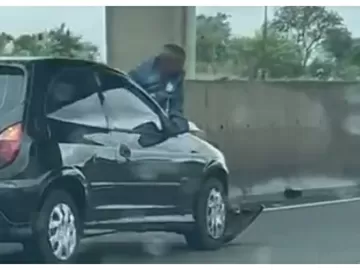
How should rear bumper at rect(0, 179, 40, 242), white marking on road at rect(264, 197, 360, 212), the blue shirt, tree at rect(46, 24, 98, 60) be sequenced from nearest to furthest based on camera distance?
rear bumper at rect(0, 179, 40, 242) → tree at rect(46, 24, 98, 60) → the blue shirt → white marking on road at rect(264, 197, 360, 212)

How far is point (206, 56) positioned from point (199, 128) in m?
0.40

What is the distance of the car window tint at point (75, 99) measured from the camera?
7648 mm

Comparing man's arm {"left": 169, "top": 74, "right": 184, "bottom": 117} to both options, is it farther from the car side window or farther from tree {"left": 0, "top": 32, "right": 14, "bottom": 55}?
tree {"left": 0, "top": 32, "right": 14, "bottom": 55}

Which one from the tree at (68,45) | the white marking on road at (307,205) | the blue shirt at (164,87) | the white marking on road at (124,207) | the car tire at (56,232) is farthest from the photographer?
the white marking on road at (307,205)

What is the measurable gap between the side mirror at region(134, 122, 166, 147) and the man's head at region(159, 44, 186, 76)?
0.32 metres

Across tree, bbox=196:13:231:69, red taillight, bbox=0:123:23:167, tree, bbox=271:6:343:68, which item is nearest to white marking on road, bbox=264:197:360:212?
tree, bbox=271:6:343:68

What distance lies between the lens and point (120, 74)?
25.7 ft

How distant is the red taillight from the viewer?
7422 millimetres

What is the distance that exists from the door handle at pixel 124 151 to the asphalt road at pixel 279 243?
1.46 feet

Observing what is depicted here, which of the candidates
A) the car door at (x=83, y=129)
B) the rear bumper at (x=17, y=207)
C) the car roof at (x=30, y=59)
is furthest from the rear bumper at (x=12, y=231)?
the car roof at (x=30, y=59)

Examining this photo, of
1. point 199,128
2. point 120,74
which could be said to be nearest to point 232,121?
point 199,128

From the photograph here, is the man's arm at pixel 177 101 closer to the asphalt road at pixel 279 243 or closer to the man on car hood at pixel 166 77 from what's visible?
the man on car hood at pixel 166 77

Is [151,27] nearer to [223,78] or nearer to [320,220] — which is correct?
[223,78]

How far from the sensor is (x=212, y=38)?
793 cm
